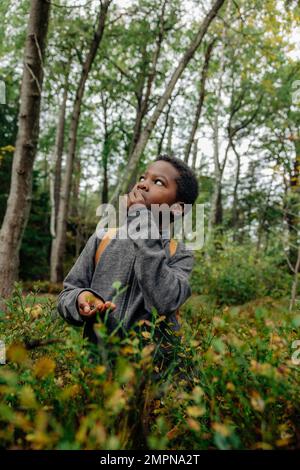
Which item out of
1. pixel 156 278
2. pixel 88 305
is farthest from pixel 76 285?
pixel 156 278

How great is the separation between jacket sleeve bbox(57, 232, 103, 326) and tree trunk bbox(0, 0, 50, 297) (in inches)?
138

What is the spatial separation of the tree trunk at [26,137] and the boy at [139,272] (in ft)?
11.3

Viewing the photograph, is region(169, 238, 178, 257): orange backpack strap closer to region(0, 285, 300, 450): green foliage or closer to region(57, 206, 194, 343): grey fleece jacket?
region(57, 206, 194, 343): grey fleece jacket

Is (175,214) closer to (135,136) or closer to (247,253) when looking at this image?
(247,253)

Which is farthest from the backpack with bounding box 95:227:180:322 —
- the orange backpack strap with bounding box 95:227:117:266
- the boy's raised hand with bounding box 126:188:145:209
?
the boy's raised hand with bounding box 126:188:145:209

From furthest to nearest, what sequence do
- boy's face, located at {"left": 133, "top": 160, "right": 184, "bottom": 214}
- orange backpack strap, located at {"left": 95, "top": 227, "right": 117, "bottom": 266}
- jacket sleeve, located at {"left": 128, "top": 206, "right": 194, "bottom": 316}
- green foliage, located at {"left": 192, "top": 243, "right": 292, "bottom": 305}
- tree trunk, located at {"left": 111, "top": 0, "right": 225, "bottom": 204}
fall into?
green foliage, located at {"left": 192, "top": 243, "right": 292, "bottom": 305}
tree trunk, located at {"left": 111, "top": 0, "right": 225, "bottom": 204}
boy's face, located at {"left": 133, "top": 160, "right": 184, "bottom": 214}
orange backpack strap, located at {"left": 95, "top": 227, "right": 117, "bottom": 266}
jacket sleeve, located at {"left": 128, "top": 206, "right": 194, "bottom": 316}

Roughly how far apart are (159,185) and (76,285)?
2.23 ft

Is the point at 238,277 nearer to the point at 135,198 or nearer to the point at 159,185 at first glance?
the point at 159,185

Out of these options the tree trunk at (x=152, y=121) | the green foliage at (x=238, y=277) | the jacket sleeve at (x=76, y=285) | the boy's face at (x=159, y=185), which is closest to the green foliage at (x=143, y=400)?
the jacket sleeve at (x=76, y=285)

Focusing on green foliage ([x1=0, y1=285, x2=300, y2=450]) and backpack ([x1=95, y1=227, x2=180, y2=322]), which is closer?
green foliage ([x1=0, y1=285, x2=300, y2=450])

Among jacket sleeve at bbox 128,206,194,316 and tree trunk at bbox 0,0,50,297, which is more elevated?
tree trunk at bbox 0,0,50,297

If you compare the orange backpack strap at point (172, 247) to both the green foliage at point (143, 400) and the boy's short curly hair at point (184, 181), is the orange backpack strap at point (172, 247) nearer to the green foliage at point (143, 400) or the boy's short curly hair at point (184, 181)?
the boy's short curly hair at point (184, 181)

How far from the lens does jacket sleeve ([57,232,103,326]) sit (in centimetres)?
158

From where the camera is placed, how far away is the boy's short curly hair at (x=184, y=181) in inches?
81.4
